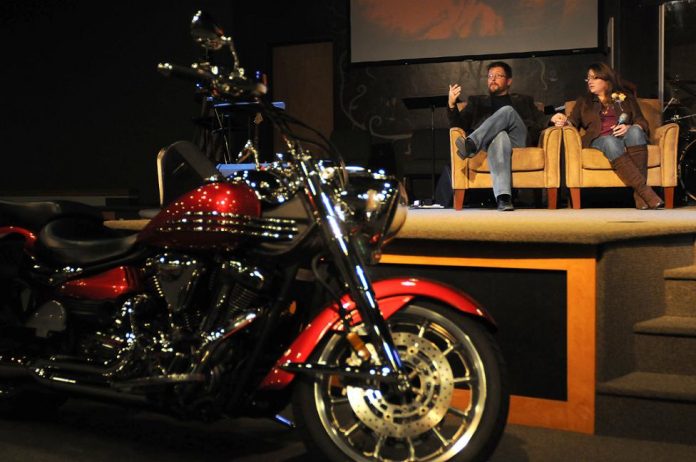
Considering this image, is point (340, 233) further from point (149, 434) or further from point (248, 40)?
point (248, 40)

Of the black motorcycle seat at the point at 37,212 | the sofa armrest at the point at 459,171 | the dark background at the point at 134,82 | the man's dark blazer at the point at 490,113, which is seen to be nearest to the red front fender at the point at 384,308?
the black motorcycle seat at the point at 37,212

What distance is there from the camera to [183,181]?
199 centimetres

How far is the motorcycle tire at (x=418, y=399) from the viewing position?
166cm

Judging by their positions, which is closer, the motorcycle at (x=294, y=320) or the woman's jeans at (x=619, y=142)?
the motorcycle at (x=294, y=320)

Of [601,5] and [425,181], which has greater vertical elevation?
[601,5]

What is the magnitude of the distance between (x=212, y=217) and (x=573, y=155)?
13.4 ft

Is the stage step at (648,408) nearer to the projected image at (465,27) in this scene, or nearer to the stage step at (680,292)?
the stage step at (680,292)

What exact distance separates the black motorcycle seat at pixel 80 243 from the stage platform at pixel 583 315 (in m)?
0.83

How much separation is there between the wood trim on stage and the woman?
326cm

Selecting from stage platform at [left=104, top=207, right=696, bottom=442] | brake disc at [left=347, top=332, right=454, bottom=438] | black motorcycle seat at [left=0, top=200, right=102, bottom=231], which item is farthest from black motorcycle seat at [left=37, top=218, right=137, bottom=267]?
stage platform at [left=104, top=207, right=696, bottom=442]

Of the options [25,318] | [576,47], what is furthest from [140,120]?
[25,318]

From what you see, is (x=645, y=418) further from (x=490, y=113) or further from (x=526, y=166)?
(x=490, y=113)

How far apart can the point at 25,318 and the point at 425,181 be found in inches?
224

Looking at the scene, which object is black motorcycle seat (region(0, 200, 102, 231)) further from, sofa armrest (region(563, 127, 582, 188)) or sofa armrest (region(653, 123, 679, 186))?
sofa armrest (region(653, 123, 679, 186))
